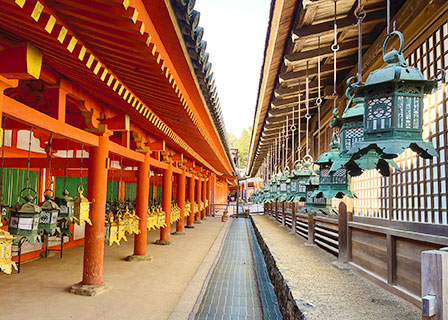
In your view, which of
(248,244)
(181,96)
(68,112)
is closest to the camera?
(181,96)

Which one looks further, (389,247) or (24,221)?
(389,247)

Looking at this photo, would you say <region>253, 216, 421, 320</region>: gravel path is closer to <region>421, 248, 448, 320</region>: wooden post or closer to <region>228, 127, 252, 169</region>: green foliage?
<region>421, 248, 448, 320</region>: wooden post

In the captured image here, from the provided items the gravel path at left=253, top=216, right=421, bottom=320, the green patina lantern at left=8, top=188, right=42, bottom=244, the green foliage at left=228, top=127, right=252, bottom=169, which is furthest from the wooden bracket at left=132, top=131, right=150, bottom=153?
the green foliage at left=228, top=127, right=252, bottom=169

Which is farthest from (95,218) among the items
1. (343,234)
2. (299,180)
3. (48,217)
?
(343,234)

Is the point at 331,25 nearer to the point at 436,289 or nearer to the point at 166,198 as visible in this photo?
the point at 436,289

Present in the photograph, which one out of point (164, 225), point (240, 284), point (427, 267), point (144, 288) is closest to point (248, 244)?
point (164, 225)

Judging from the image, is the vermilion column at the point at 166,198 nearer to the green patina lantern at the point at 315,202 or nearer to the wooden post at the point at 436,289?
the green patina lantern at the point at 315,202

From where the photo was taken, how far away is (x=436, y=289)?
2020 millimetres

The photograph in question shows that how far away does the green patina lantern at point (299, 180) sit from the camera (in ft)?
15.9

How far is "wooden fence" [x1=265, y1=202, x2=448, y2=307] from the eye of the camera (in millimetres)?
3629

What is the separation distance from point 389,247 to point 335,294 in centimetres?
95

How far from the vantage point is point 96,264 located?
568cm

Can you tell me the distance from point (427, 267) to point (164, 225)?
31.6 ft

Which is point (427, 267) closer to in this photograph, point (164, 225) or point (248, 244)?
point (164, 225)
